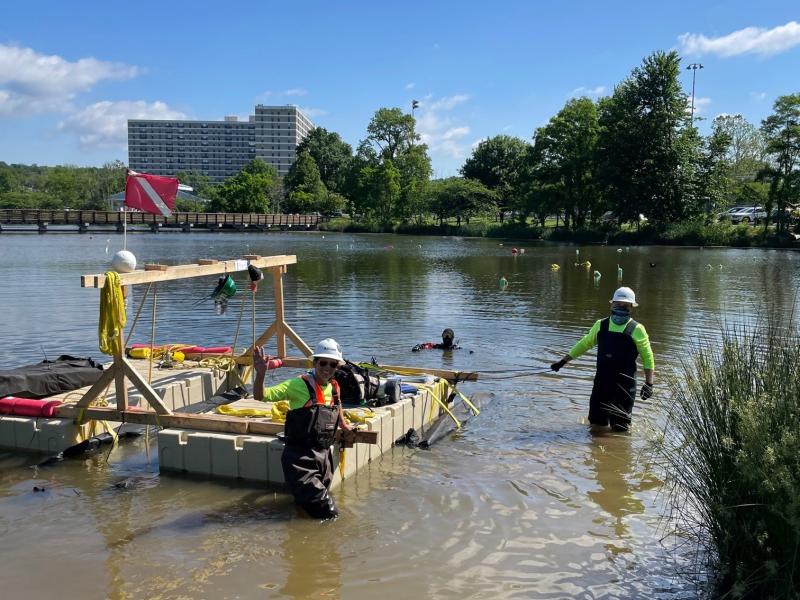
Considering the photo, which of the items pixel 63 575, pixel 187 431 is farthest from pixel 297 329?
pixel 63 575

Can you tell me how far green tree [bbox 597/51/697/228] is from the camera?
226 ft

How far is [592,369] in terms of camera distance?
1488cm

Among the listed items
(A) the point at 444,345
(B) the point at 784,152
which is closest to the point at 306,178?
(B) the point at 784,152

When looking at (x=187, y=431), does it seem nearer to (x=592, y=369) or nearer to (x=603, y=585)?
(x=603, y=585)

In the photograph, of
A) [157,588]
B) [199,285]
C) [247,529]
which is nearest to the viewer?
[157,588]

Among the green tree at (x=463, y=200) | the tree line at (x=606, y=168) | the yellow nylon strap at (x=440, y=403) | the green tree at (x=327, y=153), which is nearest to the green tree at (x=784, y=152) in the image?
the tree line at (x=606, y=168)

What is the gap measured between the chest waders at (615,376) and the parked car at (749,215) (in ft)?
250

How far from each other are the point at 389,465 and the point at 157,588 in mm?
3688

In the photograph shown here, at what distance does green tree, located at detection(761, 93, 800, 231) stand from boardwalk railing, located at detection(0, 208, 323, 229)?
6588cm

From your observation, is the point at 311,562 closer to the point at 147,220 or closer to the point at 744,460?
the point at 744,460

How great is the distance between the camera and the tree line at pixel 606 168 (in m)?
69.0

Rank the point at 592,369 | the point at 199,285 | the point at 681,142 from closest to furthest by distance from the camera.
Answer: the point at 592,369, the point at 199,285, the point at 681,142

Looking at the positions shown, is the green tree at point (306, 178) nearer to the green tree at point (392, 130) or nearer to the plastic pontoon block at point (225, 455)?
the green tree at point (392, 130)

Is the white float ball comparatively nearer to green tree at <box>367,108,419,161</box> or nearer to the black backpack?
the black backpack
